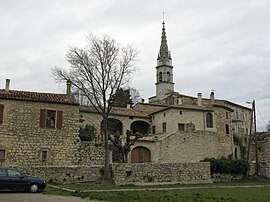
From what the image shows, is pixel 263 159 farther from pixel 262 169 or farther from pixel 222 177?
pixel 222 177

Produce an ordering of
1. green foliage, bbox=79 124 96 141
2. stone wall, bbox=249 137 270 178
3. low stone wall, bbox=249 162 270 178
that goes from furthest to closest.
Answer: stone wall, bbox=249 137 270 178 < low stone wall, bbox=249 162 270 178 < green foliage, bbox=79 124 96 141

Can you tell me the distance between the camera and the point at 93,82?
29734mm

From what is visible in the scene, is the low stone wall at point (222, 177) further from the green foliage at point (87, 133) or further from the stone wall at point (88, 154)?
the green foliage at point (87, 133)

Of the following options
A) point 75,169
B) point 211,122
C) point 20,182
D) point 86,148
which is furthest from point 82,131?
point 20,182

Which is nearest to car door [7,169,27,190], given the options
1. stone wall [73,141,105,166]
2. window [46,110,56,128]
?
window [46,110,56,128]

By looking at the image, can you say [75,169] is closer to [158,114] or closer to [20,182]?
[20,182]

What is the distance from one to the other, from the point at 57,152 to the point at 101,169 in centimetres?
526

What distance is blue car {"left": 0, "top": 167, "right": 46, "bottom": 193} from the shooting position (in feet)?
58.9

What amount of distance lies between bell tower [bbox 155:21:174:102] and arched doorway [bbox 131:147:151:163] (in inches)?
1705

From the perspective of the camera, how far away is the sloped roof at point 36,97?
3009 cm

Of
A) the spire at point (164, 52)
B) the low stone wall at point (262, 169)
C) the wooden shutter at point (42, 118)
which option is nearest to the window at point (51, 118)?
the wooden shutter at point (42, 118)

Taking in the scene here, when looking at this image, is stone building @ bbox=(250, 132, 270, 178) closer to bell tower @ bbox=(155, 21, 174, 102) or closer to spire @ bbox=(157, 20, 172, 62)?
bell tower @ bbox=(155, 21, 174, 102)

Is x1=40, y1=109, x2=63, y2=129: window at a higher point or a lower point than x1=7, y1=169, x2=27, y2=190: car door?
higher

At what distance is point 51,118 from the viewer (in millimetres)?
31188
